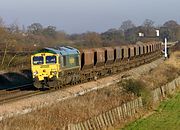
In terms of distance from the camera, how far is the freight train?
1230 inches

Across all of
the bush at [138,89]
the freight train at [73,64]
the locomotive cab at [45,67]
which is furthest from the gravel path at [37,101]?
the bush at [138,89]

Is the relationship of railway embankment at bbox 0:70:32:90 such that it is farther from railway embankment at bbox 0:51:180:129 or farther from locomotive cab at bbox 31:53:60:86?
railway embankment at bbox 0:51:180:129

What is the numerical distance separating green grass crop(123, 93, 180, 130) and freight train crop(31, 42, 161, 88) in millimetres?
8104

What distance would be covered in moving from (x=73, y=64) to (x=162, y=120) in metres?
13.8

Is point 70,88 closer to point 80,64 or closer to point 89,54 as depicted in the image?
point 80,64

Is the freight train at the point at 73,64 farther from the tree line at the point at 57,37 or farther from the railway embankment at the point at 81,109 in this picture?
the tree line at the point at 57,37

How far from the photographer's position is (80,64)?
37.1 metres

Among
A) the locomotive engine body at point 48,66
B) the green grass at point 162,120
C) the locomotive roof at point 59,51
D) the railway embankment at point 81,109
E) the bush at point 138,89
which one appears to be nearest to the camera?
the railway embankment at point 81,109

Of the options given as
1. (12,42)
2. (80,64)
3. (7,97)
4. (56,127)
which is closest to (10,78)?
(80,64)

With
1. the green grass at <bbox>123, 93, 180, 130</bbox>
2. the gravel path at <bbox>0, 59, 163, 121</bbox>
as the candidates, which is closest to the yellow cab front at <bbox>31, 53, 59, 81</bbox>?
the gravel path at <bbox>0, 59, 163, 121</bbox>

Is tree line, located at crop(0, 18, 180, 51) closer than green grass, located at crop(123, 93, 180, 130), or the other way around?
green grass, located at crop(123, 93, 180, 130)

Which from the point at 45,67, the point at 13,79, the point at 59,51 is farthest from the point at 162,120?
the point at 13,79

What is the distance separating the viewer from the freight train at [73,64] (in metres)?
31.2

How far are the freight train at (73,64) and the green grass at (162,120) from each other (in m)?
8.10
